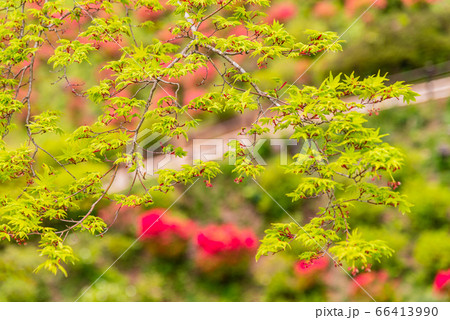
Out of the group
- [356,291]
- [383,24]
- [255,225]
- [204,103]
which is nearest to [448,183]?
[356,291]

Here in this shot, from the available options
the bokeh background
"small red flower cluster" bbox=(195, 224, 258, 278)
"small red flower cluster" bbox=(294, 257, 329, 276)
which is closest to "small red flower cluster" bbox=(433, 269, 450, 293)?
the bokeh background

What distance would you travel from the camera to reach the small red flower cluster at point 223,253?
5.17 meters

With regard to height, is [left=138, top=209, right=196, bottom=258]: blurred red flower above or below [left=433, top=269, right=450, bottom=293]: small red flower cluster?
above

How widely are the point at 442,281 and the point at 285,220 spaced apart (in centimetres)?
190

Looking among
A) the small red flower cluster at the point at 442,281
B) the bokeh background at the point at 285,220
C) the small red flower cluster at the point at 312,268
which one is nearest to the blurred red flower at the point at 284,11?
the bokeh background at the point at 285,220

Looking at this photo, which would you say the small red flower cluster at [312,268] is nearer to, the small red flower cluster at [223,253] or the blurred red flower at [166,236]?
the small red flower cluster at [223,253]

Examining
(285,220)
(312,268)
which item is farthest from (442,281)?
(285,220)

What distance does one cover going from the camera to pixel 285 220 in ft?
18.3

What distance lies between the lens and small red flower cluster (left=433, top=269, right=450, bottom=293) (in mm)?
4347

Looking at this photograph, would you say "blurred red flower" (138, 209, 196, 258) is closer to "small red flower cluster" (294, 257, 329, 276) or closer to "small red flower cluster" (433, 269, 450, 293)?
"small red flower cluster" (294, 257, 329, 276)

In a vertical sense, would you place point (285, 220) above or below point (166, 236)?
above

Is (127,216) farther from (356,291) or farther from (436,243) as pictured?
(436,243)

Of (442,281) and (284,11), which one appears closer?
(442,281)

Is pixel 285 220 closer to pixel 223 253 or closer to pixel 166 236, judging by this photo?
pixel 223 253
